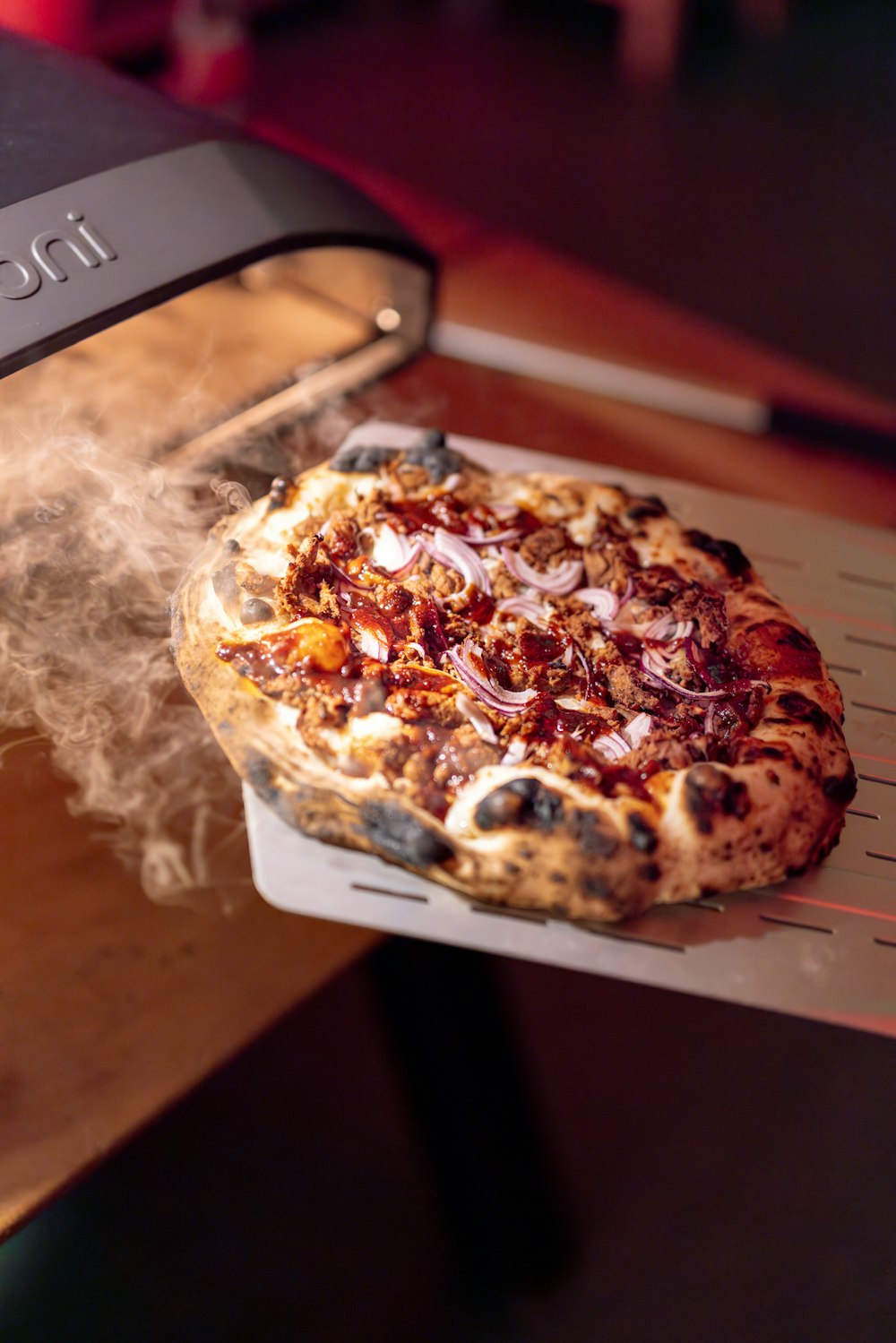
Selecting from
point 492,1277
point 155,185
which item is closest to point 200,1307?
point 492,1277

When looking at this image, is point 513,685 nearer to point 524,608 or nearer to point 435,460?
point 524,608

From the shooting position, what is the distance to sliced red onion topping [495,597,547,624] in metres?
1.07

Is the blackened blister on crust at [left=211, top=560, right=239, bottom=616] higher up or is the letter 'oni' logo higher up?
the letter 'oni' logo

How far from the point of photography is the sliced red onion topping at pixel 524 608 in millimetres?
1066

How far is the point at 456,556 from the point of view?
1086mm

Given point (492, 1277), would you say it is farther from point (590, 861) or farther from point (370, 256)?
point (370, 256)

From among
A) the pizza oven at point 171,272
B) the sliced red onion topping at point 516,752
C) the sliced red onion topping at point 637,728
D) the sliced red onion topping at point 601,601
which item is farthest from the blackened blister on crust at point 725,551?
the pizza oven at point 171,272

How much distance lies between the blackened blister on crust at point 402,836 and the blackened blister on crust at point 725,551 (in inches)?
18.3

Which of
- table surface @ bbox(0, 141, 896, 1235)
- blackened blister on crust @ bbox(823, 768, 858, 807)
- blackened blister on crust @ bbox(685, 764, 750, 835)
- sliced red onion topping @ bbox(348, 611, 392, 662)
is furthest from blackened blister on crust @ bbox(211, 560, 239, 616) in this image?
blackened blister on crust @ bbox(823, 768, 858, 807)

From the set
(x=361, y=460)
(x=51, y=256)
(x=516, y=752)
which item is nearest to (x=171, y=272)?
(x=51, y=256)

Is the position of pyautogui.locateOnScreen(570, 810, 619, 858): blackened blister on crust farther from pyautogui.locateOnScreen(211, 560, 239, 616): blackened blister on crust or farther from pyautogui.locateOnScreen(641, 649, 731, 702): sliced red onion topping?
pyautogui.locateOnScreen(211, 560, 239, 616): blackened blister on crust

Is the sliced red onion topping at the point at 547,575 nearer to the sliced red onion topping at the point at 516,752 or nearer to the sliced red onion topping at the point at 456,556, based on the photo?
the sliced red onion topping at the point at 456,556

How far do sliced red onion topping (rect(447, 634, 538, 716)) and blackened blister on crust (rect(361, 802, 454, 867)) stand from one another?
0.48 feet

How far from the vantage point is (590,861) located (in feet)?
2.87
